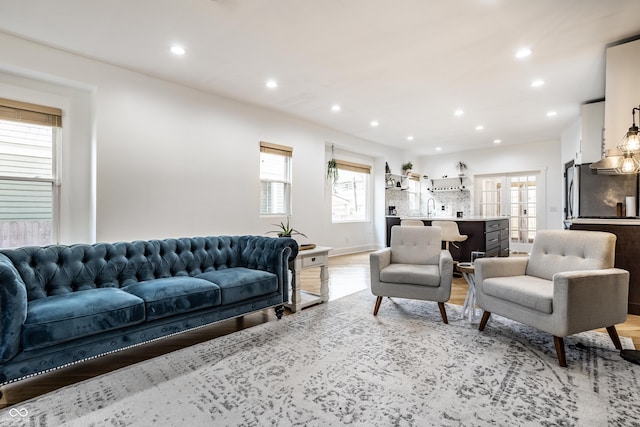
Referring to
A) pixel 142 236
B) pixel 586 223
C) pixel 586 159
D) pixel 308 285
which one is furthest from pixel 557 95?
pixel 142 236

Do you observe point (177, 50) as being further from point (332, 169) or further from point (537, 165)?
point (537, 165)

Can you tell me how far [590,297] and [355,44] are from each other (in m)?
2.90

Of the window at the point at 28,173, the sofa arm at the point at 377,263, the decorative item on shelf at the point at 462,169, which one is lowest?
the sofa arm at the point at 377,263

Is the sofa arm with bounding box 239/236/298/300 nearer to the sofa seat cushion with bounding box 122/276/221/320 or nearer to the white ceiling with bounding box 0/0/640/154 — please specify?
the sofa seat cushion with bounding box 122/276/221/320

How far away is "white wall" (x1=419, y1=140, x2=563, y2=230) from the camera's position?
7.52m

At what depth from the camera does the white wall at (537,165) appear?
752 centimetres

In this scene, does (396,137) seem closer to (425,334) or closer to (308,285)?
(308,285)

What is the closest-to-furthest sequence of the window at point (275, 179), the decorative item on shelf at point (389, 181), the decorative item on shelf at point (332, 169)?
the window at point (275, 179) < the decorative item on shelf at point (332, 169) < the decorative item on shelf at point (389, 181)

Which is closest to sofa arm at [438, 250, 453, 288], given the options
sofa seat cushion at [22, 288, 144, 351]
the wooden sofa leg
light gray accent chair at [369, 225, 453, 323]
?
light gray accent chair at [369, 225, 453, 323]

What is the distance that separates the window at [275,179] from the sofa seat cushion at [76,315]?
3228mm

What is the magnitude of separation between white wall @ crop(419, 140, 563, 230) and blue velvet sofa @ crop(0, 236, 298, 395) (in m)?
7.20

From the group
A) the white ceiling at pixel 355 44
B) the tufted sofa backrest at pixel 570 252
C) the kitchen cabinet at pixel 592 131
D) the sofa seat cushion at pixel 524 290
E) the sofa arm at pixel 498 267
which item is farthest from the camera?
the kitchen cabinet at pixel 592 131

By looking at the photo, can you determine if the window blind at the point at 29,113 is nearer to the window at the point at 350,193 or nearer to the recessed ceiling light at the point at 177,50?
the recessed ceiling light at the point at 177,50

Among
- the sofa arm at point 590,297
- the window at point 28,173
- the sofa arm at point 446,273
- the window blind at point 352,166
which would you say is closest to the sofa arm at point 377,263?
the sofa arm at point 446,273
